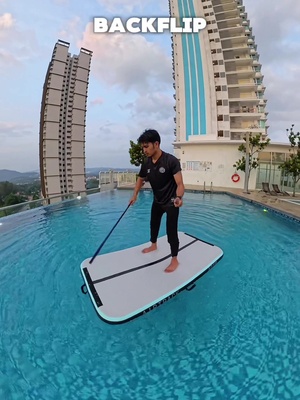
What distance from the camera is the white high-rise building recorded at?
827 inches

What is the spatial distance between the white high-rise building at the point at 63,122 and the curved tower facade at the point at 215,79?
11388mm

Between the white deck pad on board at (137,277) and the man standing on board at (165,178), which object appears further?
the man standing on board at (165,178)

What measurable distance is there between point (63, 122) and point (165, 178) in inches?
895

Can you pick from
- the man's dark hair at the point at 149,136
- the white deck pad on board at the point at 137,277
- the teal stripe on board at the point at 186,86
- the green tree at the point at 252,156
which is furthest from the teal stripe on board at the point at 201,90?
the man's dark hair at the point at 149,136

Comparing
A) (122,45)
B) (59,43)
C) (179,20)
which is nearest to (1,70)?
(122,45)

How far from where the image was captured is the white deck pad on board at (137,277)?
202cm

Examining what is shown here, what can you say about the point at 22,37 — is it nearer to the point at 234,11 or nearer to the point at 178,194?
the point at 178,194

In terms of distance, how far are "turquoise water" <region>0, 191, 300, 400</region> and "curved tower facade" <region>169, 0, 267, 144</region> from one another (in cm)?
2263

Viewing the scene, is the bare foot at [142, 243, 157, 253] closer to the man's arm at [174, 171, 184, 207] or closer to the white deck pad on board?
the white deck pad on board

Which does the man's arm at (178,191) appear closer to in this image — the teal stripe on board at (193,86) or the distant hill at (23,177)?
the distant hill at (23,177)

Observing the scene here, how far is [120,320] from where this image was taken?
183 cm

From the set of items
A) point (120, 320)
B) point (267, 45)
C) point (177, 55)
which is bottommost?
point (120, 320)

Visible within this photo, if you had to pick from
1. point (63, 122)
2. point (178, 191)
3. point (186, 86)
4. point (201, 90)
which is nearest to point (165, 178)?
point (178, 191)

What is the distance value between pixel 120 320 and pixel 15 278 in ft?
7.98
